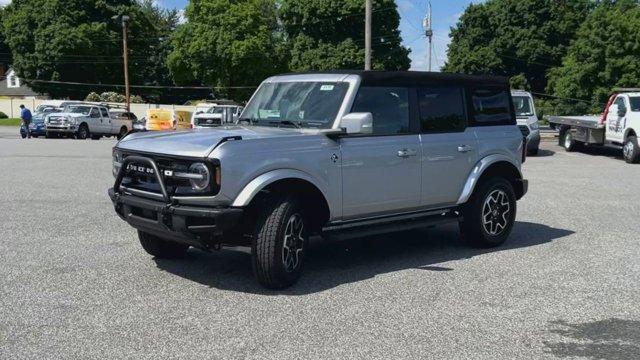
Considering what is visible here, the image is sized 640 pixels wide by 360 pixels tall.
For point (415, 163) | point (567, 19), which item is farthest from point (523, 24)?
point (415, 163)

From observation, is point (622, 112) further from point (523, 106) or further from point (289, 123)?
point (289, 123)

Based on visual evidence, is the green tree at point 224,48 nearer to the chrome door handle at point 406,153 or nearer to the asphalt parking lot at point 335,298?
the asphalt parking lot at point 335,298

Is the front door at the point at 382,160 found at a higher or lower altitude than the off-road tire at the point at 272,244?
higher

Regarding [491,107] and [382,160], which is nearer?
[382,160]

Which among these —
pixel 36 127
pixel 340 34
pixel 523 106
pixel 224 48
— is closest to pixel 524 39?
pixel 340 34

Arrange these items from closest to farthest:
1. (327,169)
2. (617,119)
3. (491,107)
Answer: (327,169) < (491,107) < (617,119)

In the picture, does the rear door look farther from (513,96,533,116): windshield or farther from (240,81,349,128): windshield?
(513,96,533,116): windshield

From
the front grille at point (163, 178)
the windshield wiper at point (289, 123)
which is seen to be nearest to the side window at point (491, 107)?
the windshield wiper at point (289, 123)

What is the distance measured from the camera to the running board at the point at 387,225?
21.5ft

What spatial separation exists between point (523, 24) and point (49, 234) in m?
58.4

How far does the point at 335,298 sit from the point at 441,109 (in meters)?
2.79

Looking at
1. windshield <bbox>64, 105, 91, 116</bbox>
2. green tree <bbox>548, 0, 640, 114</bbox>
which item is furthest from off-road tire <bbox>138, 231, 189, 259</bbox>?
green tree <bbox>548, 0, 640, 114</bbox>

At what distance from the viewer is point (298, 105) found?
23.1 ft

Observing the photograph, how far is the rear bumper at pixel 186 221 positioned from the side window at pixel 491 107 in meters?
3.64
